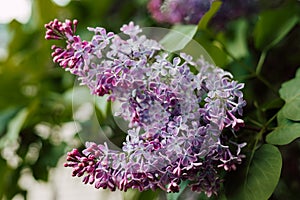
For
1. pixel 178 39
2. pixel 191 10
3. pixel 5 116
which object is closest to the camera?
pixel 178 39

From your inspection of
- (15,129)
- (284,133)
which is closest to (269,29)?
(284,133)

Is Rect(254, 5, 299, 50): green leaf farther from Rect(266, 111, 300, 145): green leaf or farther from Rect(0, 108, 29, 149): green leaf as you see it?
Rect(0, 108, 29, 149): green leaf

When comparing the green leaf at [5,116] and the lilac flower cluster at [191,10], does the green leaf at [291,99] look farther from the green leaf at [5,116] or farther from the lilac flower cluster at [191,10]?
the green leaf at [5,116]

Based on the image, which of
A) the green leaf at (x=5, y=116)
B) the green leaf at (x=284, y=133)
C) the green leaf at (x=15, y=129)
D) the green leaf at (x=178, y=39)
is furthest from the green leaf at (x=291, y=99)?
the green leaf at (x=5, y=116)

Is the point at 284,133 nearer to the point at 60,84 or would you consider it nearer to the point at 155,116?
the point at 155,116

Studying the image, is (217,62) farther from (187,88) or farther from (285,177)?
(285,177)

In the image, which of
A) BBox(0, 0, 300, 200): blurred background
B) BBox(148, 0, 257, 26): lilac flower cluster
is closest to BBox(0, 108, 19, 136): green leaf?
BBox(0, 0, 300, 200): blurred background
